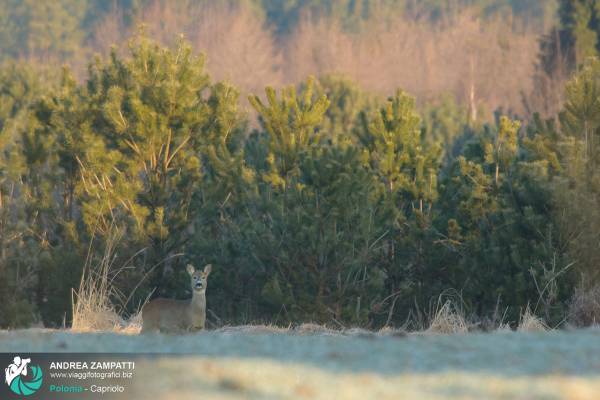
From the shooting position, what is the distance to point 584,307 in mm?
14531

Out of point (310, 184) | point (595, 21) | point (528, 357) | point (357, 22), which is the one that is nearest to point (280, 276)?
point (310, 184)

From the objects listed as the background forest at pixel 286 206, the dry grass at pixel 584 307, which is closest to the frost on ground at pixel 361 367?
the dry grass at pixel 584 307

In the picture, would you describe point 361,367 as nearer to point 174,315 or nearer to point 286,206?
point 174,315

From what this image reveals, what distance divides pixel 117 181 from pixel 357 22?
80445 millimetres

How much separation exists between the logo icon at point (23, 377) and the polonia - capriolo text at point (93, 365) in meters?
0.12

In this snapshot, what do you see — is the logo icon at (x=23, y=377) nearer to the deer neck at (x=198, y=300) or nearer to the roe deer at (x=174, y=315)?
the roe deer at (x=174, y=315)

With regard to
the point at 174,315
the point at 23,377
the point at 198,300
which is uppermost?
the point at 23,377

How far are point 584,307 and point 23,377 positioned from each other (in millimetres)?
9225

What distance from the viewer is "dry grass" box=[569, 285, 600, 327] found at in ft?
47.0

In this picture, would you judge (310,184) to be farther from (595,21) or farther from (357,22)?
(357,22)

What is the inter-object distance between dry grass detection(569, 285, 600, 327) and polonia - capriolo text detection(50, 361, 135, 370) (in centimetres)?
862

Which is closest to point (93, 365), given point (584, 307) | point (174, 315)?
point (174, 315)

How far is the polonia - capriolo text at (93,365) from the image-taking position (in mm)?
6695

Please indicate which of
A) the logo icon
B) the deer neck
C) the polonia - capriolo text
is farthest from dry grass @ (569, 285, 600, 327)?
the logo icon
